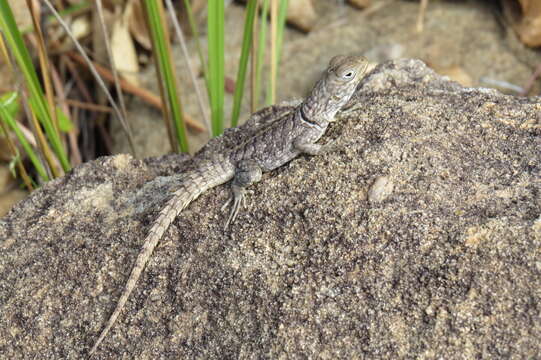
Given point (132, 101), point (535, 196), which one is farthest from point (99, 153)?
point (535, 196)

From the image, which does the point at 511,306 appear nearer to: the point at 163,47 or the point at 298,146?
the point at 298,146

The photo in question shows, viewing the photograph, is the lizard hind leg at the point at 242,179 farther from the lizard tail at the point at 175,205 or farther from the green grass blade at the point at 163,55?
the green grass blade at the point at 163,55

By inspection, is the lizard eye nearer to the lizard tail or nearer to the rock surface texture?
the rock surface texture

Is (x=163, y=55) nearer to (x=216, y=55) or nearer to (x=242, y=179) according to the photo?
(x=216, y=55)

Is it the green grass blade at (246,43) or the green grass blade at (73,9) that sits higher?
the green grass blade at (246,43)

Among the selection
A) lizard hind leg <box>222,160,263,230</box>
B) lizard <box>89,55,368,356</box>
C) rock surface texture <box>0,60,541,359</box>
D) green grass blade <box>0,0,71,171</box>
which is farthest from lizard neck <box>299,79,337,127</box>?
green grass blade <box>0,0,71,171</box>

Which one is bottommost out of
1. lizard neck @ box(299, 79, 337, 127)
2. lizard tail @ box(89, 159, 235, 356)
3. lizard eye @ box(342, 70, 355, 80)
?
lizard tail @ box(89, 159, 235, 356)

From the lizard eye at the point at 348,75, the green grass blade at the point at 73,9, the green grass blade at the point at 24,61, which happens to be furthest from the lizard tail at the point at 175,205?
the green grass blade at the point at 73,9
